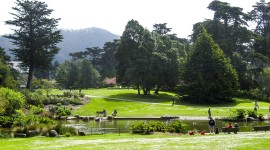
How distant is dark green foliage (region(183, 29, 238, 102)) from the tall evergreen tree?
26.2m

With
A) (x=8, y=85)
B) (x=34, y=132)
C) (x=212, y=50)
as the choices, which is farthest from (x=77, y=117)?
(x=212, y=50)

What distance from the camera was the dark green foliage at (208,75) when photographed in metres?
64.3

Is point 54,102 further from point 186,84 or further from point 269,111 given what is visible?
point 269,111

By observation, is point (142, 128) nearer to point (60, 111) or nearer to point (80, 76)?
point (60, 111)

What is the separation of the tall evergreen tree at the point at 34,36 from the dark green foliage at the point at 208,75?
26.2 m

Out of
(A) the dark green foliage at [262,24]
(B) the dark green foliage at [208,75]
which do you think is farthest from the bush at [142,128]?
(A) the dark green foliage at [262,24]

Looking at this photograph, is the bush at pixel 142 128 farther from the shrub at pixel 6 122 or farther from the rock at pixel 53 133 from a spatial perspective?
the shrub at pixel 6 122

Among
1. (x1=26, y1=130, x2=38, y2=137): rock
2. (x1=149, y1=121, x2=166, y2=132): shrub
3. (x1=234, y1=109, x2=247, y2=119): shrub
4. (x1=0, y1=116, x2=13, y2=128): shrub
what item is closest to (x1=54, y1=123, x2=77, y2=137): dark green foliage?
(x1=26, y1=130, x2=38, y2=137): rock

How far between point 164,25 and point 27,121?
7160 centimetres

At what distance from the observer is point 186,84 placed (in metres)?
67.8

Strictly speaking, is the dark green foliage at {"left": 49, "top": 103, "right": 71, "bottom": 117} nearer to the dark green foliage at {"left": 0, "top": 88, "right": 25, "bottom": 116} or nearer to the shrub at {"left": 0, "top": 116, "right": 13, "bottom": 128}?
the dark green foliage at {"left": 0, "top": 88, "right": 25, "bottom": 116}

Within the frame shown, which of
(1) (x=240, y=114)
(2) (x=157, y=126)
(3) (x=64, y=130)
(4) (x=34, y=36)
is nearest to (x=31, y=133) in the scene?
(3) (x=64, y=130)

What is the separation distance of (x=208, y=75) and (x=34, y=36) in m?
33.4

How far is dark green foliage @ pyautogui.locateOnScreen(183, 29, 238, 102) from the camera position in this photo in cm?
6431
